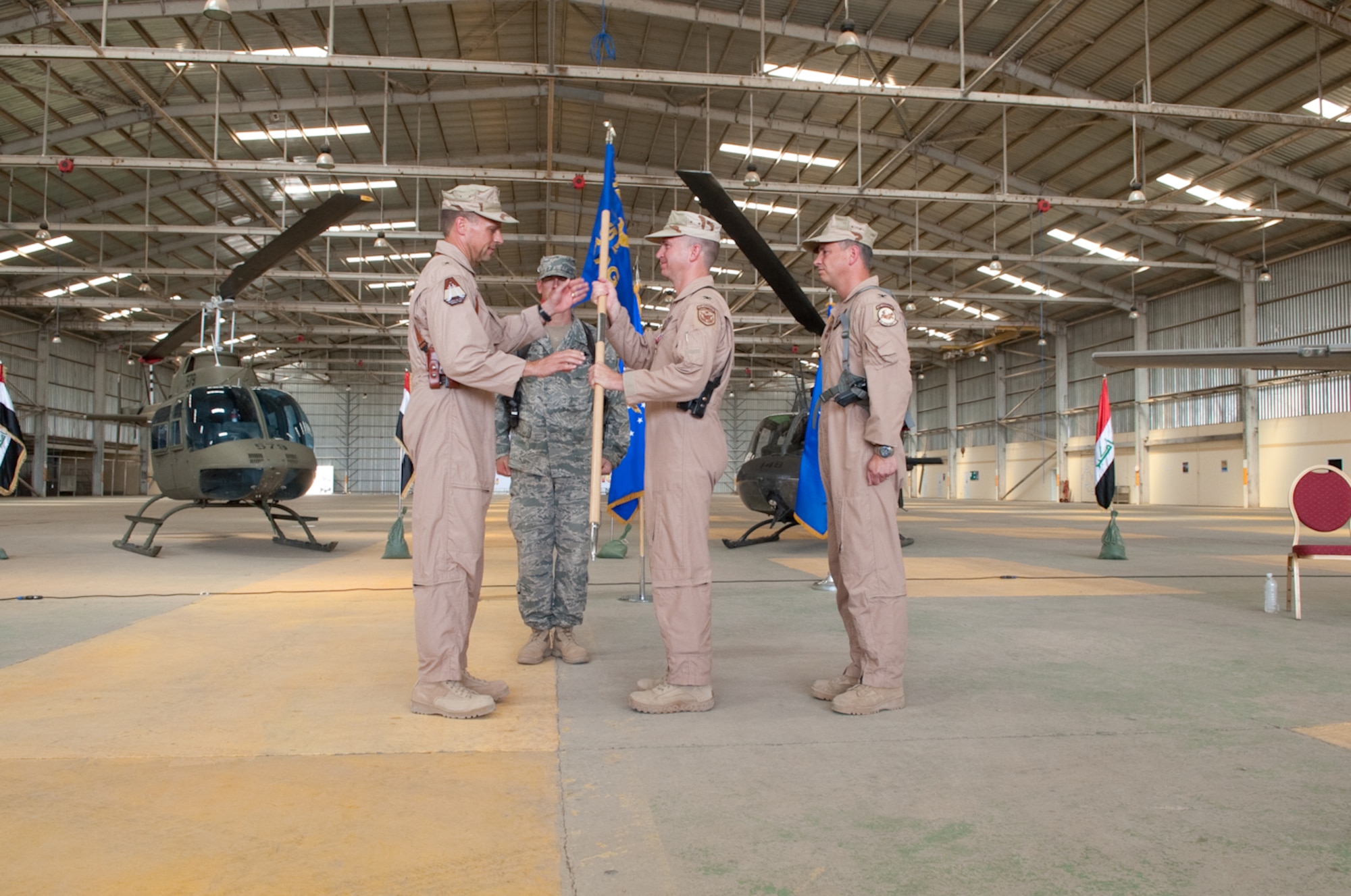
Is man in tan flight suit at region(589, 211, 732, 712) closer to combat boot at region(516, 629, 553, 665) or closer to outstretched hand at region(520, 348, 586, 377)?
outstretched hand at region(520, 348, 586, 377)

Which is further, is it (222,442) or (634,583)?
(222,442)

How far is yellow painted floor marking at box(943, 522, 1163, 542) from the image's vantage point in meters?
13.2

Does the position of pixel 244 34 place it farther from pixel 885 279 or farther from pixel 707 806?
pixel 885 279

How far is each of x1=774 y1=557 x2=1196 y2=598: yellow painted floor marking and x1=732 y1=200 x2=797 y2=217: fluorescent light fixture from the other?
59.0 ft

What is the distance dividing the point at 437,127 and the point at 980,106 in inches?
512

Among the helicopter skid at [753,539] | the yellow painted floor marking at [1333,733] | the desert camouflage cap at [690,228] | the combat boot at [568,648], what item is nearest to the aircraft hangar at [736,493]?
the yellow painted floor marking at [1333,733]

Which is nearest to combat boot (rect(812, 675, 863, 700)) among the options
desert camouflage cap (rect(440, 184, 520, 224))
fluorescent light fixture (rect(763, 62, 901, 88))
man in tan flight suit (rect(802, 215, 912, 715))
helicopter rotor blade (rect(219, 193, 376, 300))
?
man in tan flight suit (rect(802, 215, 912, 715))

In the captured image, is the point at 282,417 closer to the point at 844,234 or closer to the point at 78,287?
the point at 844,234

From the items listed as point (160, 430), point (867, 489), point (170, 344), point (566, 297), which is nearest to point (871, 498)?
point (867, 489)

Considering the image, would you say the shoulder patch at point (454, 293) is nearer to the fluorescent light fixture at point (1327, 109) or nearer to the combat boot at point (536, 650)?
the combat boot at point (536, 650)

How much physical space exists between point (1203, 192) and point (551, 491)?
23.9m

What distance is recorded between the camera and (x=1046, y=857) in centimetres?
195

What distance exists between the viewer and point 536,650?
4273 millimetres

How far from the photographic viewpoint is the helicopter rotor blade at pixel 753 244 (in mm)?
7730
